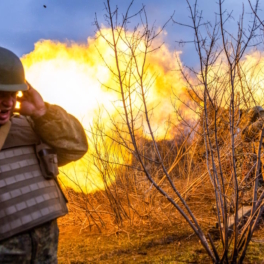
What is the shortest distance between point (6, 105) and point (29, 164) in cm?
37

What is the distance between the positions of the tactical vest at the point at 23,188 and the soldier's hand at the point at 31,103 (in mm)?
140

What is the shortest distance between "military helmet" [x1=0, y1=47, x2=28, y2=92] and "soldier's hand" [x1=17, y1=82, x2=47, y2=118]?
0.19 ft

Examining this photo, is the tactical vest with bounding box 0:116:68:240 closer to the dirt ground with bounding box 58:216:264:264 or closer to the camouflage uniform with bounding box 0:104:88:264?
the camouflage uniform with bounding box 0:104:88:264

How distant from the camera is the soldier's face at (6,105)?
1.85m

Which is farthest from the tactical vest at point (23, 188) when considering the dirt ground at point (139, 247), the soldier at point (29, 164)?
the dirt ground at point (139, 247)

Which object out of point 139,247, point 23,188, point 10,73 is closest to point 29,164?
point 23,188

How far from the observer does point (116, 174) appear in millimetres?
5934

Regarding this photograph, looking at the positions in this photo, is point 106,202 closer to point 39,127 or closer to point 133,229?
point 133,229

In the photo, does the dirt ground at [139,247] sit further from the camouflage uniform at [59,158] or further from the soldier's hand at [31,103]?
the soldier's hand at [31,103]

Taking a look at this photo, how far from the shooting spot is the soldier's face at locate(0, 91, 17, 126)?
1846 mm

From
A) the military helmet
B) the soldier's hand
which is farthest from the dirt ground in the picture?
the military helmet

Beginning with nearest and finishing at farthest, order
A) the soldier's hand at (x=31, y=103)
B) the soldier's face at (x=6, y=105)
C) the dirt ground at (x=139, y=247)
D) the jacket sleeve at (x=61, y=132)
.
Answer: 1. the soldier's face at (x=6, y=105)
2. the soldier's hand at (x=31, y=103)
3. the jacket sleeve at (x=61, y=132)
4. the dirt ground at (x=139, y=247)

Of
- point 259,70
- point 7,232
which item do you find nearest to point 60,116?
point 7,232

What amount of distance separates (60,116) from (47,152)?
0.69 ft
